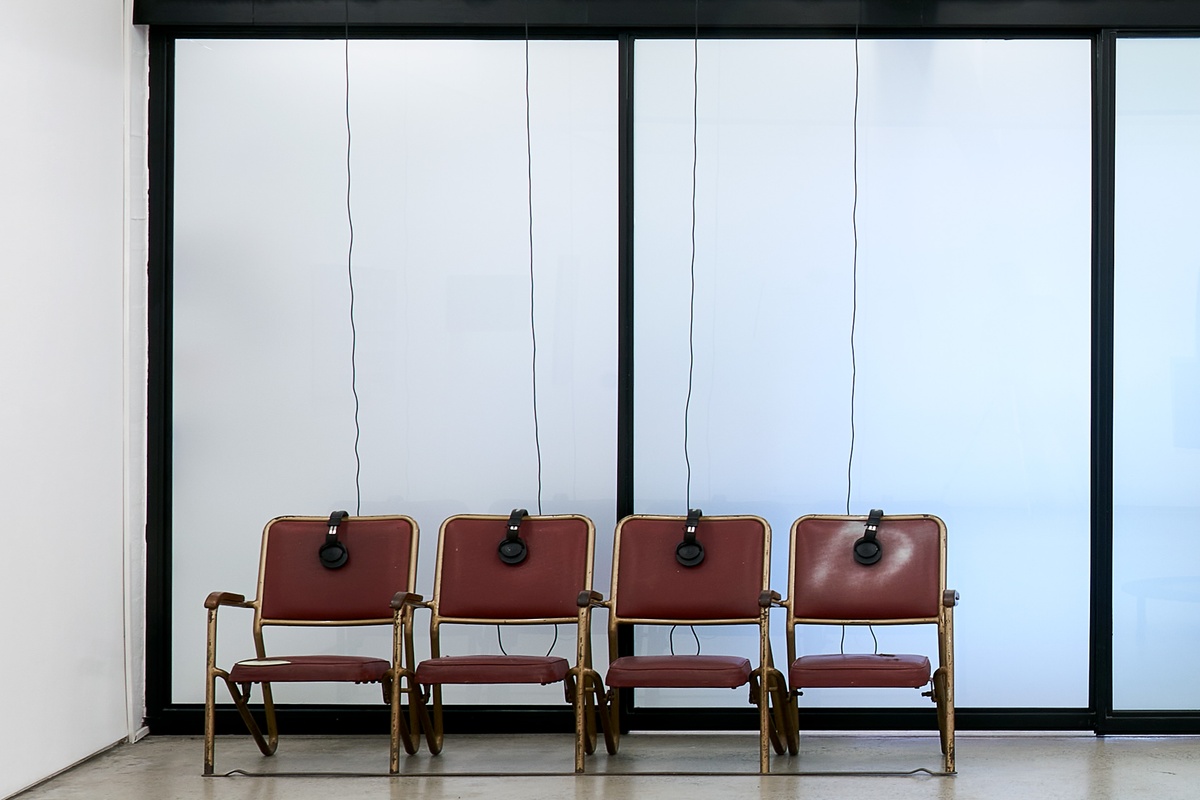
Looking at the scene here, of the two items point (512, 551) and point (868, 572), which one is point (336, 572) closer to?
point (512, 551)

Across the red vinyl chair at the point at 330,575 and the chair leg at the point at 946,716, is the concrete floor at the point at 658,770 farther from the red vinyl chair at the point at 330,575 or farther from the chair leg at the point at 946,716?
the red vinyl chair at the point at 330,575

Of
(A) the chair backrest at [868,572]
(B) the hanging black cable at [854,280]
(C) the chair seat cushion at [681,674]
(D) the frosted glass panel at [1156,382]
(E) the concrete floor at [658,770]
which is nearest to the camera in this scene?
(E) the concrete floor at [658,770]

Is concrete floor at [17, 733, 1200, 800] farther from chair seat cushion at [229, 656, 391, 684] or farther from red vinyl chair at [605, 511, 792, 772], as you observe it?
chair seat cushion at [229, 656, 391, 684]

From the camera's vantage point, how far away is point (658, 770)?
16.8 ft

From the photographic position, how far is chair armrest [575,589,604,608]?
506 cm

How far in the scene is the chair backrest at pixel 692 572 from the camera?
546cm

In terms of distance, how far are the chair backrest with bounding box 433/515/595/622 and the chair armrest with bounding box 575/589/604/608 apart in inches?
8.2

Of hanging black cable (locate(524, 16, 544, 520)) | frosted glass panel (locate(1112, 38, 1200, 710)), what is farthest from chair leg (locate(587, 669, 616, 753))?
frosted glass panel (locate(1112, 38, 1200, 710))

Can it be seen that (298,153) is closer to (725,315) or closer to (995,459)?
(725,315)

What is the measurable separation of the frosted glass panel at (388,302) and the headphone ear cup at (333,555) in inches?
16.8

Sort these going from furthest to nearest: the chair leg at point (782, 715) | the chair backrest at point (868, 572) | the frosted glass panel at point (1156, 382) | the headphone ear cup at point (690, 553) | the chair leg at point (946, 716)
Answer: the frosted glass panel at point (1156, 382), the headphone ear cup at point (690, 553), the chair backrest at point (868, 572), the chair leg at point (782, 715), the chair leg at point (946, 716)

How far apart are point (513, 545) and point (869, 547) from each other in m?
1.46

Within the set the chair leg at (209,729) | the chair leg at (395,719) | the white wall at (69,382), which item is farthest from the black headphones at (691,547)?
the white wall at (69,382)

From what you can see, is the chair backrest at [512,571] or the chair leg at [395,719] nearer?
the chair leg at [395,719]
